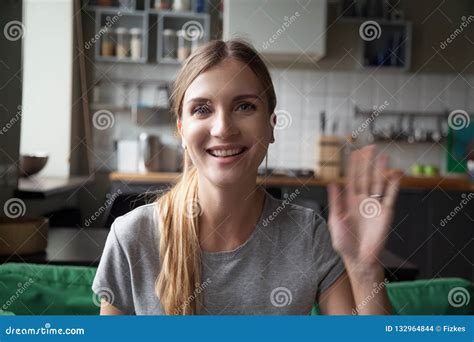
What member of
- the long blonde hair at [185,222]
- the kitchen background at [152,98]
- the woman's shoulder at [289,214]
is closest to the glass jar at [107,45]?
the kitchen background at [152,98]

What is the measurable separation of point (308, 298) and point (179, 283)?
5.0 inches

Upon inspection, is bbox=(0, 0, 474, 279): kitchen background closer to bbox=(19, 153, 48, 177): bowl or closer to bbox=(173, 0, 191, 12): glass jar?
bbox=(19, 153, 48, 177): bowl

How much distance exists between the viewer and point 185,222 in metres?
0.52

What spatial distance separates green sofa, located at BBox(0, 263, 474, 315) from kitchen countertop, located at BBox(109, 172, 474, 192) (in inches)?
4.2

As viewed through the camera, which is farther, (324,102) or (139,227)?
(324,102)

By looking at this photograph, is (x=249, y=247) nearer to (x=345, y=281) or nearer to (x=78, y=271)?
(x=345, y=281)

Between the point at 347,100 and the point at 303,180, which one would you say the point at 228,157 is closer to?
the point at 303,180

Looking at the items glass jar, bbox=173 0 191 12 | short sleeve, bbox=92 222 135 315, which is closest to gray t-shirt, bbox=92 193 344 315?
short sleeve, bbox=92 222 135 315

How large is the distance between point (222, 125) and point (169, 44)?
0.54 ft

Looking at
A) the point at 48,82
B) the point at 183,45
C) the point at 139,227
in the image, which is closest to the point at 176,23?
the point at 183,45

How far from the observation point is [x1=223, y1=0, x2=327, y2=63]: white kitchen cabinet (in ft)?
1.76

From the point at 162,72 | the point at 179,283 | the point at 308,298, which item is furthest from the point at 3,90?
the point at 308,298

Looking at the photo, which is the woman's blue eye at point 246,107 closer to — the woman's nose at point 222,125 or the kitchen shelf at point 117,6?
the woman's nose at point 222,125

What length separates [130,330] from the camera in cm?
51
